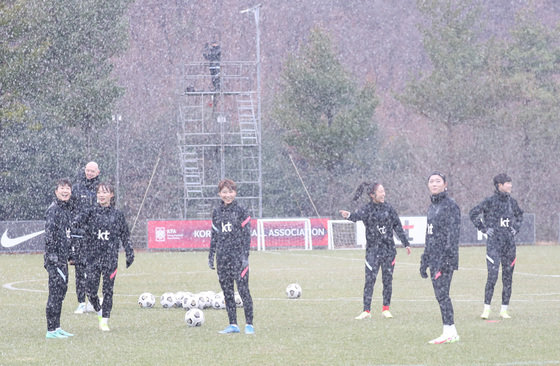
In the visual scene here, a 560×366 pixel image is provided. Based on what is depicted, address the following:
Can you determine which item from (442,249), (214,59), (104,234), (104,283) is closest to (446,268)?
(442,249)

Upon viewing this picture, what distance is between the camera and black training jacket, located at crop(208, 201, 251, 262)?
1238 cm

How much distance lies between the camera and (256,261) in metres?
32.2

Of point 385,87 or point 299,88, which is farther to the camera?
point 385,87

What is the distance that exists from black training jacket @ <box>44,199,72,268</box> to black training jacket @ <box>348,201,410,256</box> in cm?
461

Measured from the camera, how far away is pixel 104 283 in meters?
13.0

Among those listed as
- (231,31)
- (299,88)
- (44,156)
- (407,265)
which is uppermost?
(231,31)

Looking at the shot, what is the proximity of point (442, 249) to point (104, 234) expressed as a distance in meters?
4.75

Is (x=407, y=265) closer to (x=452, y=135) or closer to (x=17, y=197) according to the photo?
(x=17, y=197)

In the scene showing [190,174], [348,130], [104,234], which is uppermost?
[348,130]

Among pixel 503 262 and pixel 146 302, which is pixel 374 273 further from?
pixel 146 302

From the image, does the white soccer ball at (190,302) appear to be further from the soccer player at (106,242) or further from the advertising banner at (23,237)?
the advertising banner at (23,237)

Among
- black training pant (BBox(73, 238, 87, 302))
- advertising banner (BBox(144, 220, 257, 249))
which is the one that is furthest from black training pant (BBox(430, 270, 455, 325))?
advertising banner (BBox(144, 220, 257, 249))

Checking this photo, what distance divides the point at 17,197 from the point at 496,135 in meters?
30.1

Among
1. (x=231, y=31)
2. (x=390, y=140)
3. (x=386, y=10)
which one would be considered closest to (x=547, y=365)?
(x=390, y=140)
